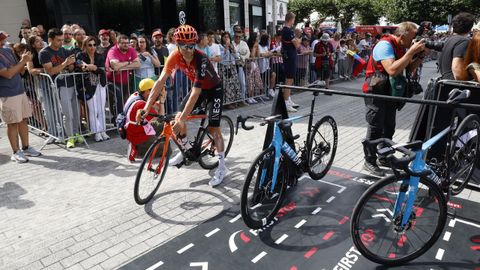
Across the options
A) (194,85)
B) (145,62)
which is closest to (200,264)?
(194,85)

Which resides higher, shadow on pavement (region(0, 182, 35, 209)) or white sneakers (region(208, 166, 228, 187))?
white sneakers (region(208, 166, 228, 187))

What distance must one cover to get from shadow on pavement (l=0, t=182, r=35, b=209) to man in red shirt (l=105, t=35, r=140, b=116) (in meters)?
2.75

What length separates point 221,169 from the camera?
4914 millimetres

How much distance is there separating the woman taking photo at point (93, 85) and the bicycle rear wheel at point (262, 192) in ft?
14.0

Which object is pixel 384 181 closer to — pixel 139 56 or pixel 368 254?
pixel 368 254

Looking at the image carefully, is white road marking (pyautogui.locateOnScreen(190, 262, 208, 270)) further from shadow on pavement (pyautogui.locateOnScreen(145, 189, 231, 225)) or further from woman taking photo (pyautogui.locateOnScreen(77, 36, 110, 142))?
woman taking photo (pyautogui.locateOnScreen(77, 36, 110, 142))

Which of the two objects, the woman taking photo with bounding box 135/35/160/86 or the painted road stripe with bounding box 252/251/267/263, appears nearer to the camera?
the painted road stripe with bounding box 252/251/267/263

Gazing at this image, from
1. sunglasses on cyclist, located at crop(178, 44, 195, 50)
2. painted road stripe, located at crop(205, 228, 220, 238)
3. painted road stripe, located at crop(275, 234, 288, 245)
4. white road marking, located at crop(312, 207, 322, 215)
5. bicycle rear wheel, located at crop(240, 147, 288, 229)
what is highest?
sunglasses on cyclist, located at crop(178, 44, 195, 50)

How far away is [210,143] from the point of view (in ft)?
16.8

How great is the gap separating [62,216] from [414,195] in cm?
368

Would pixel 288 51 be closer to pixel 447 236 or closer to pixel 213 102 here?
pixel 213 102

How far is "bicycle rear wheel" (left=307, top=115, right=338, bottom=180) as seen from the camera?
4662 millimetres

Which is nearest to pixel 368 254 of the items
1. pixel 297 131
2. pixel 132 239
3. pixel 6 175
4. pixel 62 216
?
pixel 132 239

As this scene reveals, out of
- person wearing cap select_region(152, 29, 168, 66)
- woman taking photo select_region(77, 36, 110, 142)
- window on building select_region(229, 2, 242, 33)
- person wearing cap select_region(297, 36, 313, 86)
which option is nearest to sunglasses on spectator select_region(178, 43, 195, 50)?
woman taking photo select_region(77, 36, 110, 142)
